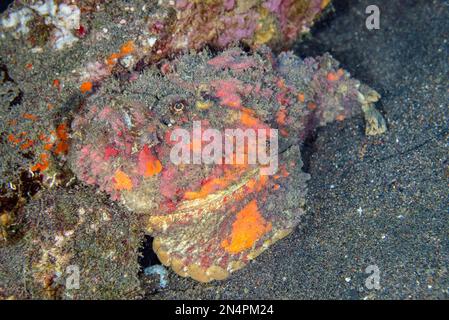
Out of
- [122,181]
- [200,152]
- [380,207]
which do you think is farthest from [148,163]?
[380,207]

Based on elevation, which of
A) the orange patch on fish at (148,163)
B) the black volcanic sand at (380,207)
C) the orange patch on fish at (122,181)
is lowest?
the black volcanic sand at (380,207)

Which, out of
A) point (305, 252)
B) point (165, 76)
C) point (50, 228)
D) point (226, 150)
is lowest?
point (305, 252)

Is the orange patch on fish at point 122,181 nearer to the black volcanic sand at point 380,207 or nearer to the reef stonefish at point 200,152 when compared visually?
the reef stonefish at point 200,152

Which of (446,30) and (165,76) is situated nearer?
(165,76)

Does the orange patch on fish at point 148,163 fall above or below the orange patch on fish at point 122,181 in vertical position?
above

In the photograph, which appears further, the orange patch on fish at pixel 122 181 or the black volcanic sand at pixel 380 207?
the black volcanic sand at pixel 380 207

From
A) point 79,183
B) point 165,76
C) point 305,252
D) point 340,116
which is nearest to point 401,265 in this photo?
point 305,252

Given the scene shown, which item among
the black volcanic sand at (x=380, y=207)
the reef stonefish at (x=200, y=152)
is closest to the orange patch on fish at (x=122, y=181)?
the reef stonefish at (x=200, y=152)
